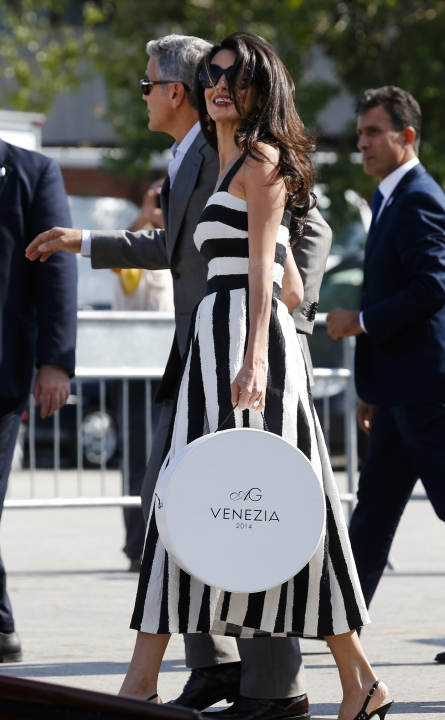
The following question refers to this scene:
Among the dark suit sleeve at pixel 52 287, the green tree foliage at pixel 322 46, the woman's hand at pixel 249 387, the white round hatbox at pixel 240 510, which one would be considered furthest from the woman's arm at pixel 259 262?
the green tree foliage at pixel 322 46

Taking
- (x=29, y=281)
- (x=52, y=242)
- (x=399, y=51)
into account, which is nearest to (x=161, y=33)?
(x=399, y=51)

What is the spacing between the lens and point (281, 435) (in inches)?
157

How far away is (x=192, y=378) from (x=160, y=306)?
4.65 meters

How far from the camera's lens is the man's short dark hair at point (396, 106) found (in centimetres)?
561

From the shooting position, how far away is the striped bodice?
4.05m

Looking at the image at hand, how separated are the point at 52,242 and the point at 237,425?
91cm

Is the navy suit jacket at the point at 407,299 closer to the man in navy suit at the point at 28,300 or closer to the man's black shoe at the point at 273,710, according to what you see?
the man in navy suit at the point at 28,300

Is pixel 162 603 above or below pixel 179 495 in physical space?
below

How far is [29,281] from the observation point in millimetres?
5152

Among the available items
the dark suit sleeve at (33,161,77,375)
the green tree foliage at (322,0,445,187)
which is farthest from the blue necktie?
the green tree foliage at (322,0,445,187)

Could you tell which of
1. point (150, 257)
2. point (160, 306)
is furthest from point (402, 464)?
point (160, 306)

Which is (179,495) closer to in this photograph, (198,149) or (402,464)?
(198,149)

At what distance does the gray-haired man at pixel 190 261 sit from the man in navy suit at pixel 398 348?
0.31 meters

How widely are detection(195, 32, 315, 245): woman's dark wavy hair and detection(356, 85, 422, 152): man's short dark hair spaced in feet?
5.00
